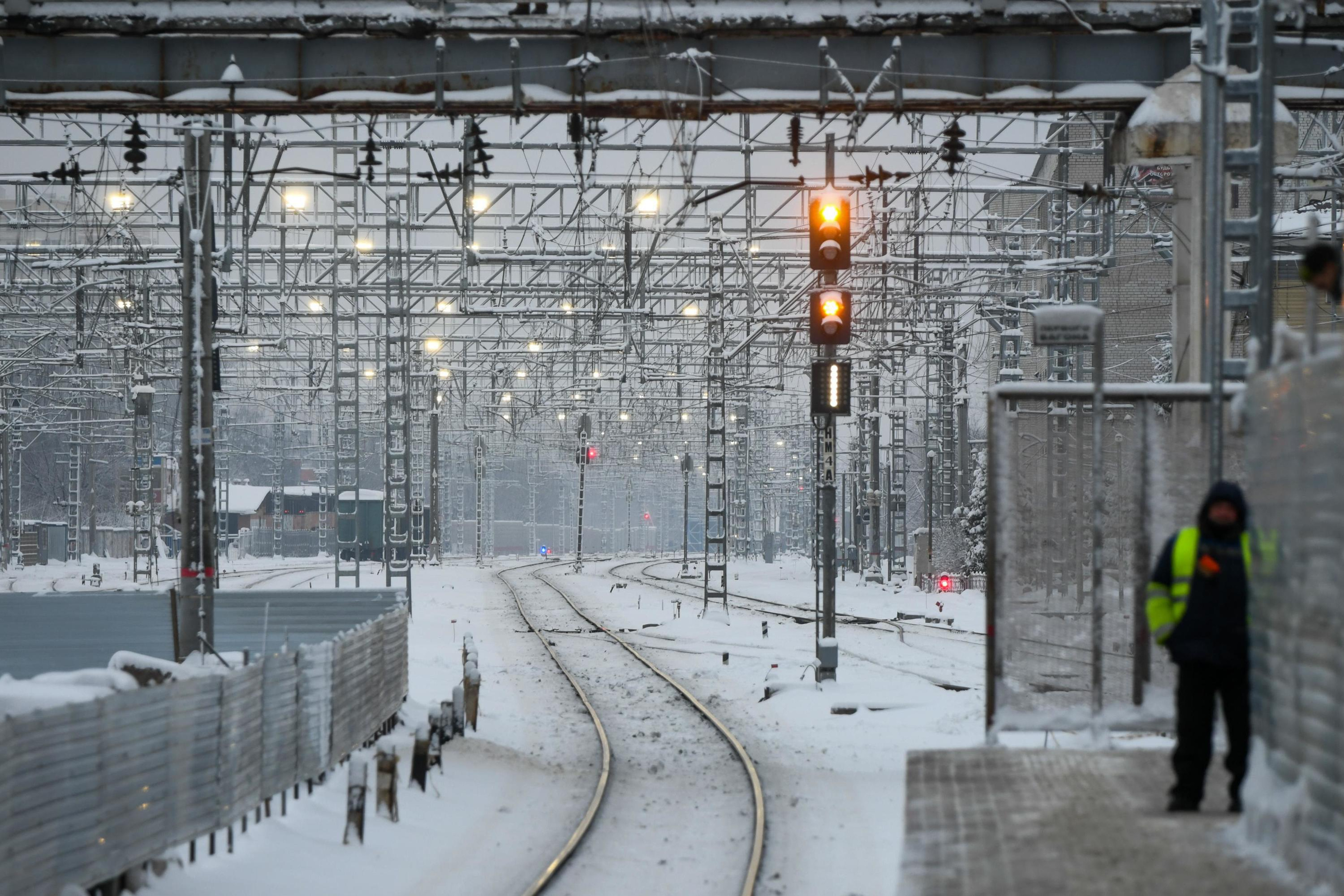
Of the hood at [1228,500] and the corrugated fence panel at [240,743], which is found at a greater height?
the hood at [1228,500]

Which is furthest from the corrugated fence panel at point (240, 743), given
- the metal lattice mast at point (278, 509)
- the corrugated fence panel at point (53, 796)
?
the metal lattice mast at point (278, 509)

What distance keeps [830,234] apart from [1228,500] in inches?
427

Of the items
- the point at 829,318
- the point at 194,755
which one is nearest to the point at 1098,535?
the point at 194,755

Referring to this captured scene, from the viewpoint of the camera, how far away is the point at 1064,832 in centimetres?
708

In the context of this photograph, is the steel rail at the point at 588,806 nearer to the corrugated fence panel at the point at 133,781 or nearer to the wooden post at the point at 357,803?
the wooden post at the point at 357,803

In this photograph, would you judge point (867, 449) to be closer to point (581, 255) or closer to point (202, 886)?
point (581, 255)

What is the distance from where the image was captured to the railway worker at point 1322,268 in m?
6.40

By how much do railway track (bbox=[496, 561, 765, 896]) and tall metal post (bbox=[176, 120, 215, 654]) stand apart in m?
4.99

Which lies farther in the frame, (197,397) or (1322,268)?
(197,397)

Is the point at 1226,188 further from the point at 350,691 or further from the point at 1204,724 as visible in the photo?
the point at 350,691

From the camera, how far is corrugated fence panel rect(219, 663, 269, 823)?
1109cm

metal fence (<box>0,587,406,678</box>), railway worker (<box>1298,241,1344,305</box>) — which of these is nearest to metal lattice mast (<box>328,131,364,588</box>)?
metal fence (<box>0,587,406,678</box>)

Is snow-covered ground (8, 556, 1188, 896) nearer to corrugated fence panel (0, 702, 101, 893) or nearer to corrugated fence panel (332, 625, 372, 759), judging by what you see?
corrugated fence panel (332, 625, 372, 759)

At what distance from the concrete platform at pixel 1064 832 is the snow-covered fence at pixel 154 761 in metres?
4.59
